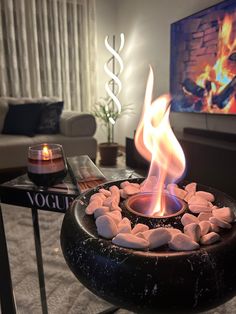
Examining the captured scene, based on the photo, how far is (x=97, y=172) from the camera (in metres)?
0.85

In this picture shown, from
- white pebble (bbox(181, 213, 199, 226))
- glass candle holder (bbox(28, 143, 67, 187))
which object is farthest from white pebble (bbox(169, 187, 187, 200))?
glass candle holder (bbox(28, 143, 67, 187))

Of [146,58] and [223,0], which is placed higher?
[223,0]

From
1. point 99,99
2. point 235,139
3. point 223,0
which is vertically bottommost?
point 235,139

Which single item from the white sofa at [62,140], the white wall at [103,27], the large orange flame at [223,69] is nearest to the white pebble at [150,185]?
the large orange flame at [223,69]

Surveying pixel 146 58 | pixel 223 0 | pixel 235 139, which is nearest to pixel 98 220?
pixel 235 139

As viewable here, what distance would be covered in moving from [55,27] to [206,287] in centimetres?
329

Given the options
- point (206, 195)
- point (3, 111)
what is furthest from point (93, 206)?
point (3, 111)

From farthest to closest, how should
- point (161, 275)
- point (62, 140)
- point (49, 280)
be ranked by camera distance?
1. point (62, 140)
2. point (49, 280)
3. point (161, 275)

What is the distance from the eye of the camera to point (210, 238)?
395 millimetres

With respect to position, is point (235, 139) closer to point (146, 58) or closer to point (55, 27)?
point (146, 58)

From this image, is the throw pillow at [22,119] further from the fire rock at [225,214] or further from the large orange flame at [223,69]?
the fire rock at [225,214]

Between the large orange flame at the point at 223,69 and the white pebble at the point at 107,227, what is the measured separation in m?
1.75

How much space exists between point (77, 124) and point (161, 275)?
2.00 metres

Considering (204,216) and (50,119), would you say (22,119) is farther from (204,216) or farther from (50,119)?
(204,216)
